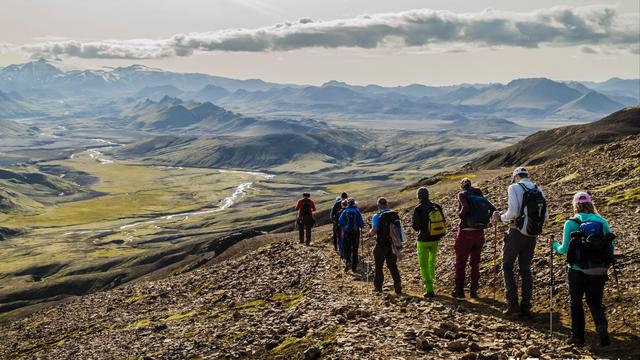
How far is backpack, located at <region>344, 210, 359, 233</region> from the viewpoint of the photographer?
29547 millimetres

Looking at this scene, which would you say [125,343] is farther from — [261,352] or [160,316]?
[261,352]

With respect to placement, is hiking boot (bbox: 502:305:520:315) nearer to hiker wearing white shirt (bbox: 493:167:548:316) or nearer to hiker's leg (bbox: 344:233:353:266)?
hiker wearing white shirt (bbox: 493:167:548:316)

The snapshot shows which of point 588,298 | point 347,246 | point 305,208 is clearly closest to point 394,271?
point 347,246

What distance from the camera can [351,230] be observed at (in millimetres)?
29875

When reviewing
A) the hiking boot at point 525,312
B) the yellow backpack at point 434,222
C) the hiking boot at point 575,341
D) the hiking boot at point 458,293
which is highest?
the yellow backpack at point 434,222

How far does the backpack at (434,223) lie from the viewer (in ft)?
Answer: 69.9

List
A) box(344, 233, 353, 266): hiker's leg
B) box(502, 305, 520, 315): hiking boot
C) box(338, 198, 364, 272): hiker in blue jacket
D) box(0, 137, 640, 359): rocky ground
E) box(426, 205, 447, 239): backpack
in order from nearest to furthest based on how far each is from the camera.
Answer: box(0, 137, 640, 359): rocky ground
box(502, 305, 520, 315): hiking boot
box(426, 205, 447, 239): backpack
box(338, 198, 364, 272): hiker in blue jacket
box(344, 233, 353, 266): hiker's leg

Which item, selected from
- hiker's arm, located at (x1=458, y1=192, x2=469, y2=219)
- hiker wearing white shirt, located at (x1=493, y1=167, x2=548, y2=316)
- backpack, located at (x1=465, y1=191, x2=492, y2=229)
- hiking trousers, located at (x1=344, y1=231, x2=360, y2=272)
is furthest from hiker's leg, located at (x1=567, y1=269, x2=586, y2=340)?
hiking trousers, located at (x1=344, y1=231, x2=360, y2=272)

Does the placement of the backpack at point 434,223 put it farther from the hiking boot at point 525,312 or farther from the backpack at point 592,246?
the backpack at point 592,246

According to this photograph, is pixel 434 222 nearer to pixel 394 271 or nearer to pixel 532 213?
pixel 394 271

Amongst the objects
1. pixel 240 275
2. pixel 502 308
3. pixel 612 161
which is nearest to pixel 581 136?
pixel 612 161

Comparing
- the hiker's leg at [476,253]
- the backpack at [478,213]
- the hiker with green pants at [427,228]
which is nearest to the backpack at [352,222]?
the hiker with green pants at [427,228]

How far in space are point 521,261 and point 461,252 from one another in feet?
10.1

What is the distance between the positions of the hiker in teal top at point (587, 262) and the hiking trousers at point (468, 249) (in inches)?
216
